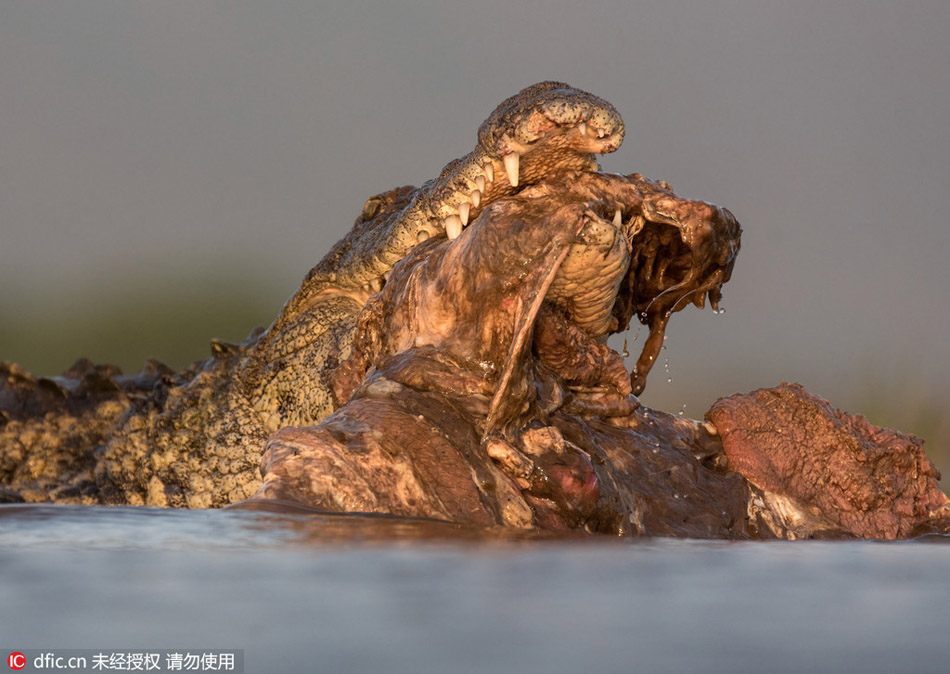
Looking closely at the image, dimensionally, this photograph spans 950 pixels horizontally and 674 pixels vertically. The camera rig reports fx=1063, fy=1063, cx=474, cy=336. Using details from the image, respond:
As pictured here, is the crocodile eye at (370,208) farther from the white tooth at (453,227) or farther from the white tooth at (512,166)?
the white tooth at (512,166)

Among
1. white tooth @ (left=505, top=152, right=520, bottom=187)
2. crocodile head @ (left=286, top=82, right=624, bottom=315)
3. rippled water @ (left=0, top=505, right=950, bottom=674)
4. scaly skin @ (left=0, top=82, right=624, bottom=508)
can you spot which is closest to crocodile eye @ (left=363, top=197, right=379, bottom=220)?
scaly skin @ (left=0, top=82, right=624, bottom=508)

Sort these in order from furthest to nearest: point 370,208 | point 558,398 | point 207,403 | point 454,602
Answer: point 207,403, point 370,208, point 558,398, point 454,602

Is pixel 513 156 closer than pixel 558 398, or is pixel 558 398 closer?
pixel 558 398

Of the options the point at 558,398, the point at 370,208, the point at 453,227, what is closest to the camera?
the point at 558,398

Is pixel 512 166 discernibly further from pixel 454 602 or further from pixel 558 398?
pixel 454 602

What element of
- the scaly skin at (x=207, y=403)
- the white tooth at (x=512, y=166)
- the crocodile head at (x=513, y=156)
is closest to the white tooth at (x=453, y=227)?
the crocodile head at (x=513, y=156)

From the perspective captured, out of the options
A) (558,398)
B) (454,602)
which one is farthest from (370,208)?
(454,602)

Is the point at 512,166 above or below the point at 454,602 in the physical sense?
above
